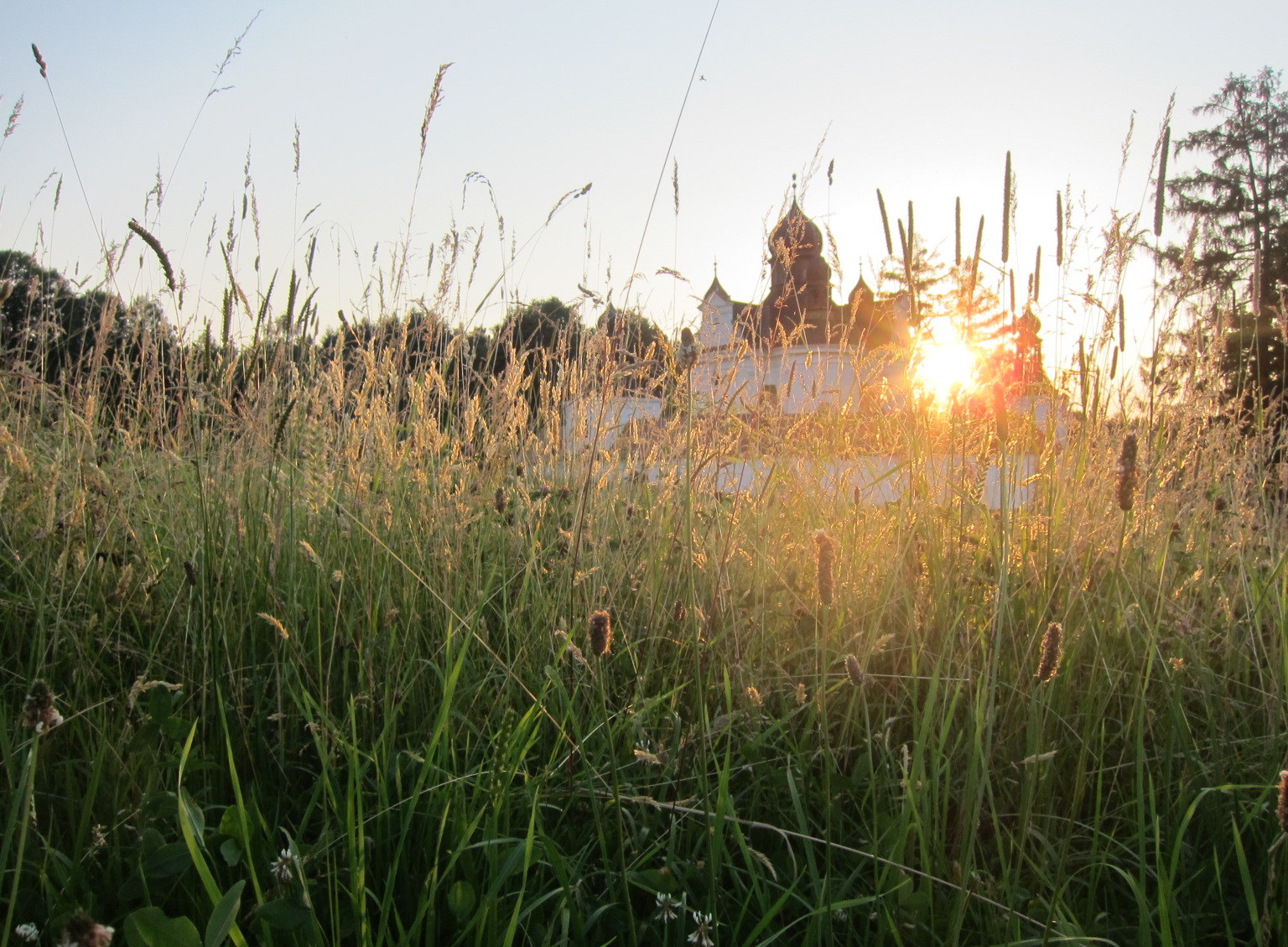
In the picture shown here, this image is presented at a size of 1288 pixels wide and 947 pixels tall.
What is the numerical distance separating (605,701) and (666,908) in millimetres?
332

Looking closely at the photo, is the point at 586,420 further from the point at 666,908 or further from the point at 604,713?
the point at 666,908

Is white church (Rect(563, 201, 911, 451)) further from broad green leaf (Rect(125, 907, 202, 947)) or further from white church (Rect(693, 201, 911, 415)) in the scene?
broad green leaf (Rect(125, 907, 202, 947))

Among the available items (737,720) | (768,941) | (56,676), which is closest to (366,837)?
(768,941)

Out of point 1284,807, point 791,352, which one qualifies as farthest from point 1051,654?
point 791,352

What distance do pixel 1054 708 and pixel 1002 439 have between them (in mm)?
549

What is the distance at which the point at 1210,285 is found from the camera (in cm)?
259

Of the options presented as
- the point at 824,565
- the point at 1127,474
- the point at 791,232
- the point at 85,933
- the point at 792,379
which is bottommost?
the point at 85,933

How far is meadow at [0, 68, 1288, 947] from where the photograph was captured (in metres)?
1.04

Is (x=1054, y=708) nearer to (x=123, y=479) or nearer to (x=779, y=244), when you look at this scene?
(x=779, y=244)

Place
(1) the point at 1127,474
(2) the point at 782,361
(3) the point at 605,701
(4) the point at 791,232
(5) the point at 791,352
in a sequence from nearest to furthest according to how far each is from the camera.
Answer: (1) the point at 1127,474, (3) the point at 605,701, (4) the point at 791,232, (5) the point at 791,352, (2) the point at 782,361

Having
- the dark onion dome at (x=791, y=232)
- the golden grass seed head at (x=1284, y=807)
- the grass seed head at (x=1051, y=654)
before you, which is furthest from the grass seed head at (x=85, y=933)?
the dark onion dome at (x=791, y=232)

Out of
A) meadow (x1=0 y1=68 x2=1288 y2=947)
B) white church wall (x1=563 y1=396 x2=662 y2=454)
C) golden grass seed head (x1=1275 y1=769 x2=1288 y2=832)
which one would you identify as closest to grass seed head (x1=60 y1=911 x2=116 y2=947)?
meadow (x1=0 y1=68 x2=1288 y2=947)

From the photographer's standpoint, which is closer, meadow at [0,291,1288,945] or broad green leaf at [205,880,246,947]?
broad green leaf at [205,880,246,947]

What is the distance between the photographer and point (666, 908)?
105cm
